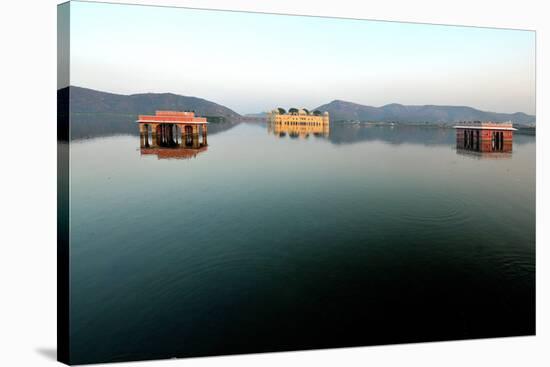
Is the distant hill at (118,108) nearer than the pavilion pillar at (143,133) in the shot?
Yes

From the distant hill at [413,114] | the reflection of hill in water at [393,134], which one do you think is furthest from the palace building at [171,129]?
the reflection of hill in water at [393,134]

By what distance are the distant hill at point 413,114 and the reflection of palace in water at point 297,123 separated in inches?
12.3

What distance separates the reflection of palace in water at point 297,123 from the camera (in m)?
8.39

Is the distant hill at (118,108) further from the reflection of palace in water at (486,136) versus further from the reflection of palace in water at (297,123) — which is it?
the reflection of palace in water at (486,136)

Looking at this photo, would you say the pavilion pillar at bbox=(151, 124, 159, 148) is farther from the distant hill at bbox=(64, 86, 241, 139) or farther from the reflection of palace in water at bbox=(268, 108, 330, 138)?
the reflection of palace in water at bbox=(268, 108, 330, 138)

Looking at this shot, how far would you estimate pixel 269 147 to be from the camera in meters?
9.91

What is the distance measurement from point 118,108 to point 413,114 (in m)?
5.86

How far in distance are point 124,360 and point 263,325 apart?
6.25ft

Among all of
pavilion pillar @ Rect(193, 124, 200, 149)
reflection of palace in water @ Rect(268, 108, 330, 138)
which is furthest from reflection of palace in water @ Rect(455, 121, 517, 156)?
pavilion pillar @ Rect(193, 124, 200, 149)

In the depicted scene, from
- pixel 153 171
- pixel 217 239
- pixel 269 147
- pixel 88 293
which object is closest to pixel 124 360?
pixel 88 293

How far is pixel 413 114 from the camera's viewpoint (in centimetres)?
898

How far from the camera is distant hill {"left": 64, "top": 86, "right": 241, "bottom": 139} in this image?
5.85 meters

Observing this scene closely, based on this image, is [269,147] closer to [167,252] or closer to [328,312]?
[167,252]

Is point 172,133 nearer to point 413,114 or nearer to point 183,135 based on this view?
point 183,135
